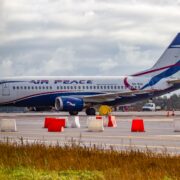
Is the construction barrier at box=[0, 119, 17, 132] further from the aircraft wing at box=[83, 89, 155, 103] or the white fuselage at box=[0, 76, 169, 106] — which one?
the aircraft wing at box=[83, 89, 155, 103]

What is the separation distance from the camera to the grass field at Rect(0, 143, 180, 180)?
13.0 metres

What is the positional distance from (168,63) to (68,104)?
13634mm

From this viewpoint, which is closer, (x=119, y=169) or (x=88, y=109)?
(x=119, y=169)

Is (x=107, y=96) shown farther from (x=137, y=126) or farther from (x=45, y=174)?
(x=45, y=174)

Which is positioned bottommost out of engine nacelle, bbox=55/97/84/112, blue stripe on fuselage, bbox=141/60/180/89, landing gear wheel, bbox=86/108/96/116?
landing gear wheel, bbox=86/108/96/116

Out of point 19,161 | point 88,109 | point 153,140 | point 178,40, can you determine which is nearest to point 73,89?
point 88,109

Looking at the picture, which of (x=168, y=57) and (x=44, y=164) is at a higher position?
(x=168, y=57)

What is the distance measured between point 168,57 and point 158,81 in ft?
13.6

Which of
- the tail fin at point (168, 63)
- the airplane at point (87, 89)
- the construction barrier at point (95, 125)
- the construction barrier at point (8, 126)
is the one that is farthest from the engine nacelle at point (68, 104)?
the construction barrier at point (95, 125)

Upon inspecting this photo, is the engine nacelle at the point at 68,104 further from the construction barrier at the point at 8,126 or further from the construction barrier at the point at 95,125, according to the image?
the construction barrier at the point at 95,125

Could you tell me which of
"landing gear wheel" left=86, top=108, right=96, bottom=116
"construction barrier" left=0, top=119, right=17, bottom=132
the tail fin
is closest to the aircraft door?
"landing gear wheel" left=86, top=108, right=96, bottom=116

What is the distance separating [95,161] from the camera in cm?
1522

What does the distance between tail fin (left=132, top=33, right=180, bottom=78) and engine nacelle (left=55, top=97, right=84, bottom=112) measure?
350 inches

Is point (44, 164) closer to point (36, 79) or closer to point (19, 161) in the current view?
point (19, 161)
